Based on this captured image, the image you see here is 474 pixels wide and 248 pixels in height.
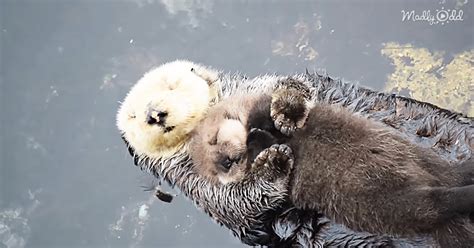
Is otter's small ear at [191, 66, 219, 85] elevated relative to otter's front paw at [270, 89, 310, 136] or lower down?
elevated

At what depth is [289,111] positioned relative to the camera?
1892mm

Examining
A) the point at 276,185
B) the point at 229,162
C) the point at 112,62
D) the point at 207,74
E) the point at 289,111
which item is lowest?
the point at 276,185

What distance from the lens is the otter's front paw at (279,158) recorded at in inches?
73.0

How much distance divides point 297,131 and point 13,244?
5221 mm

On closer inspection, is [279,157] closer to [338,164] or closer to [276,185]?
[276,185]

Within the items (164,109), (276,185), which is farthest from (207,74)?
(276,185)

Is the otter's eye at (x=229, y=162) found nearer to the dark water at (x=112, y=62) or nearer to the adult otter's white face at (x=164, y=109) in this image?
the adult otter's white face at (x=164, y=109)

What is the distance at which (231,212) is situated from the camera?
2.07 m

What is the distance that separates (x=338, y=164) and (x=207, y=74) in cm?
85

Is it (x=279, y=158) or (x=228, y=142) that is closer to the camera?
(x=279, y=158)

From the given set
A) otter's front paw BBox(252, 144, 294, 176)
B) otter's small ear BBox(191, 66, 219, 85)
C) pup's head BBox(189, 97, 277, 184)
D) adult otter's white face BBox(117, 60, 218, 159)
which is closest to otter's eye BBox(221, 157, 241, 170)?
pup's head BBox(189, 97, 277, 184)

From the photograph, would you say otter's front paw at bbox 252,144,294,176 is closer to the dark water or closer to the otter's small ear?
the otter's small ear

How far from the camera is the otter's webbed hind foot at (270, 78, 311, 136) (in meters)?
1.88

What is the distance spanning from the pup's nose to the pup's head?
0.42ft
